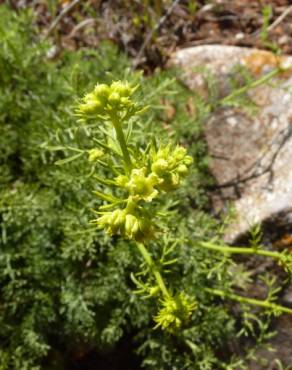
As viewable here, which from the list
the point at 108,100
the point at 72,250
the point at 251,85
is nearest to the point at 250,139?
the point at 251,85

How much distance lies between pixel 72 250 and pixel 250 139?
4.77 feet

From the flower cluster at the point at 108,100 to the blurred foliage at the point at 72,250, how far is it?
3.31 feet

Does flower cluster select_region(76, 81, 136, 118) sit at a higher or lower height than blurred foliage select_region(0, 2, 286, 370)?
higher

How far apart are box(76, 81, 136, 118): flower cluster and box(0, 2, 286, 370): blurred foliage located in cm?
101

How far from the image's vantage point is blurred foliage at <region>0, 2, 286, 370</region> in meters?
3.43

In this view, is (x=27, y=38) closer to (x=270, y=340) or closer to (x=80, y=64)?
(x=80, y=64)

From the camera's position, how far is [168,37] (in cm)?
449

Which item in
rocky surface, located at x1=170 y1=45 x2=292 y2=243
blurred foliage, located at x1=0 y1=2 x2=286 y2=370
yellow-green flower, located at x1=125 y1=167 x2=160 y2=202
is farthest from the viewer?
rocky surface, located at x1=170 y1=45 x2=292 y2=243

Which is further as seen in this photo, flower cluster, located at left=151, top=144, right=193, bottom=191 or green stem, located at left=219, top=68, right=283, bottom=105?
green stem, located at left=219, top=68, right=283, bottom=105

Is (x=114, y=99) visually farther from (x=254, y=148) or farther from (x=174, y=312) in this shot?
(x=254, y=148)

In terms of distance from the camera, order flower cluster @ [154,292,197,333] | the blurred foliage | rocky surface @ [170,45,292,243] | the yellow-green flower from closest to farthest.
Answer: the yellow-green flower
flower cluster @ [154,292,197,333]
the blurred foliage
rocky surface @ [170,45,292,243]

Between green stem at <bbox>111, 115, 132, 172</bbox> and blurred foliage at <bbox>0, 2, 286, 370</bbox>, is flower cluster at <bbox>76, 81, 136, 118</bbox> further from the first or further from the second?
blurred foliage at <bbox>0, 2, 286, 370</bbox>

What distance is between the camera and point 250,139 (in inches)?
151

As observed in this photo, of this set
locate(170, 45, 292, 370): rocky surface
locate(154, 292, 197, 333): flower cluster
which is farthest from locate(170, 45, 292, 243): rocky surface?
locate(154, 292, 197, 333): flower cluster
